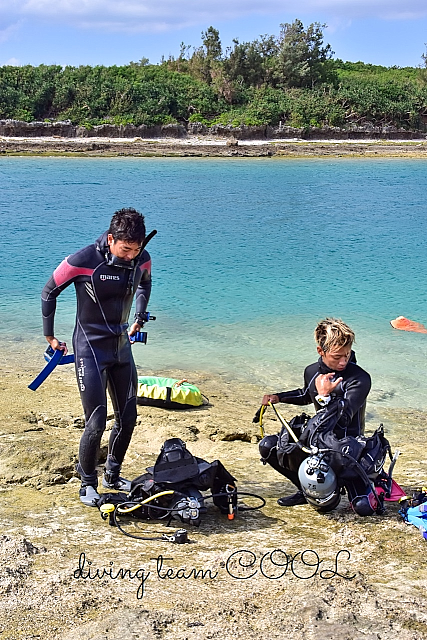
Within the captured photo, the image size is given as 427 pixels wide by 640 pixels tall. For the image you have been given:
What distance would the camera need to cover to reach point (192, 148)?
154ft

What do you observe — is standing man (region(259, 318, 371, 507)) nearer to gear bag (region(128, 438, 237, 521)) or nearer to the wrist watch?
the wrist watch

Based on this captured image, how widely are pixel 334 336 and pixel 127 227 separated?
145 centimetres

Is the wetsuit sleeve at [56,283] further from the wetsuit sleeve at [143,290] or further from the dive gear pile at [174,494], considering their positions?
the dive gear pile at [174,494]

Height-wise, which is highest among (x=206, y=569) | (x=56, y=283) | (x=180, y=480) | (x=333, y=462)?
(x=56, y=283)

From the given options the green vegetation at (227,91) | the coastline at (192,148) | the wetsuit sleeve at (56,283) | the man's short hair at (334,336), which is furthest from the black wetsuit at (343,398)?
the green vegetation at (227,91)

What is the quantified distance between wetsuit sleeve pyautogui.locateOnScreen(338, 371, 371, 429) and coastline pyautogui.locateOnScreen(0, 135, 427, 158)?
1686 inches

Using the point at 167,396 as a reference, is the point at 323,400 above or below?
above

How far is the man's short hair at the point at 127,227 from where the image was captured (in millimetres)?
4242

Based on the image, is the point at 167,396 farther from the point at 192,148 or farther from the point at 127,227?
the point at 192,148

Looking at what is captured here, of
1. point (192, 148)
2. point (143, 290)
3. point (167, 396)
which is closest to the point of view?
point (143, 290)

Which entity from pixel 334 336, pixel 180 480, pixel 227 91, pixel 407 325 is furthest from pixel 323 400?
pixel 227 91

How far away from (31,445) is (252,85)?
58.2 m

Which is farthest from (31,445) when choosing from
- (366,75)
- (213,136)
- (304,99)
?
(366,75)

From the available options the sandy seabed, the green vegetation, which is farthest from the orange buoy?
the green vegetation
